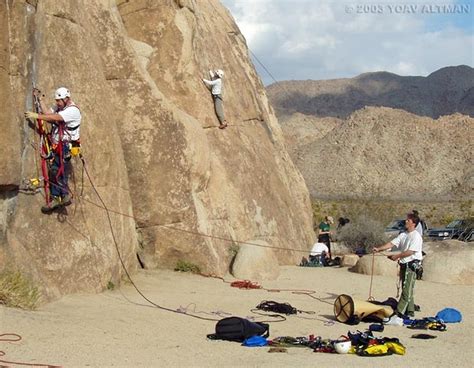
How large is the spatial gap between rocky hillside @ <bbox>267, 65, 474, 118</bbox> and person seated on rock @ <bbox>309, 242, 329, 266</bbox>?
104 metres

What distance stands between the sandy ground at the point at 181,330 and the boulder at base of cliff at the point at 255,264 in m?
1.12

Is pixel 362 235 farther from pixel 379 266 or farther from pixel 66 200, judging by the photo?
pixel 66 200

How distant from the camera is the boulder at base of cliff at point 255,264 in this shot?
20.2m

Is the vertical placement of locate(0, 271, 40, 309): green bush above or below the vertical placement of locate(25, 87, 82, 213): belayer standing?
below

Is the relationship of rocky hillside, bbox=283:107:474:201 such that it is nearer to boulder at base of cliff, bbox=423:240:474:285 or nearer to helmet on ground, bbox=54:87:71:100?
boulder at base of cliff, bbox=423:240:474:285

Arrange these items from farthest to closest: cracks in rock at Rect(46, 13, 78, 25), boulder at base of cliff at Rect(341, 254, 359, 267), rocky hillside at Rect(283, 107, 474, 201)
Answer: rocky hillside at Rect(283, 107, 474, 201) → boulder at base of cliff at Rect(341, 254, 359, 267) → cracks in rock at Rect(46, 13, 78, 25)

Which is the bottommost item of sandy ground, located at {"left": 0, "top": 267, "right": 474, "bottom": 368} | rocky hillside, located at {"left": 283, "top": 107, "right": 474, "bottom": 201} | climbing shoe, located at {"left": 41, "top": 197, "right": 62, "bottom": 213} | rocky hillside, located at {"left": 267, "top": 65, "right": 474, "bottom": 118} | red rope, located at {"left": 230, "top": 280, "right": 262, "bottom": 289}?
sandy ground, located at {"left": 0, "top": 267, "right": 474, "bottom": 368}

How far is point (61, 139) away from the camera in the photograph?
14.5 m

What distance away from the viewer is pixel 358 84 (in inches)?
5733

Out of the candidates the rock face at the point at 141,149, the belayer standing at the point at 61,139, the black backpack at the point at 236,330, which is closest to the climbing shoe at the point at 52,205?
the belayer standing at the point at 61,139

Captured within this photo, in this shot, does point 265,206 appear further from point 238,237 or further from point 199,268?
point 199,268

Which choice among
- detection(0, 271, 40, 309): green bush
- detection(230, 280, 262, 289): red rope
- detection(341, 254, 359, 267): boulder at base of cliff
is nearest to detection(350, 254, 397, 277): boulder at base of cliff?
detection(341, 254, 359, 267): boulder at base of cliff

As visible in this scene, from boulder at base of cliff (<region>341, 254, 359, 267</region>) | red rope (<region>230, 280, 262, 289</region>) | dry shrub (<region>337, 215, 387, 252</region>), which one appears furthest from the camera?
dry shrub (<region>337, 215, 387, 252</region>)

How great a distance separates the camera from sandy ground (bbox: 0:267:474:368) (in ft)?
34.8
